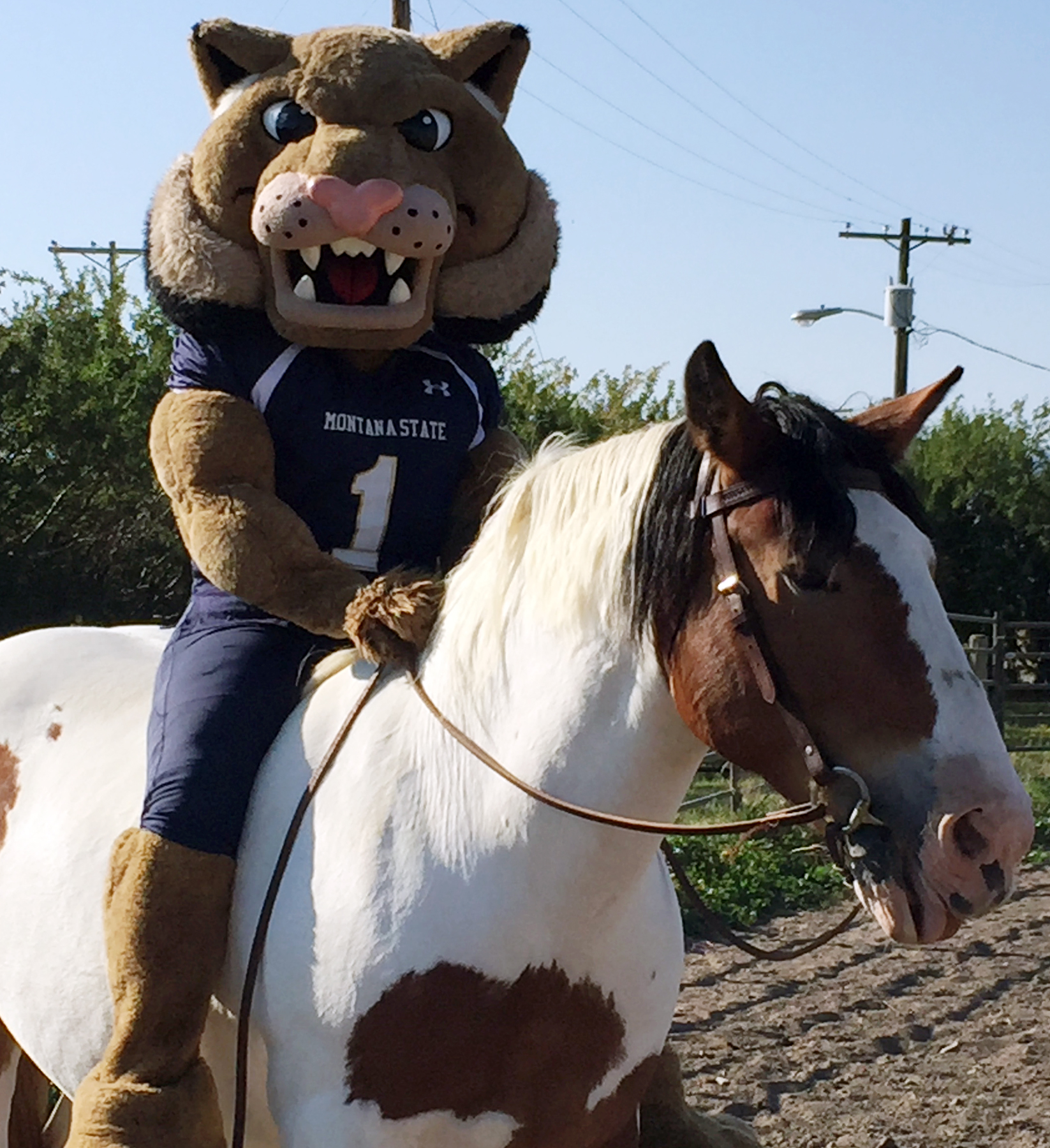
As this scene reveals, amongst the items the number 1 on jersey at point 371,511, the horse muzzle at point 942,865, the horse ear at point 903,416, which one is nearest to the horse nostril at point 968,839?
the horse muzzle at point 942,865

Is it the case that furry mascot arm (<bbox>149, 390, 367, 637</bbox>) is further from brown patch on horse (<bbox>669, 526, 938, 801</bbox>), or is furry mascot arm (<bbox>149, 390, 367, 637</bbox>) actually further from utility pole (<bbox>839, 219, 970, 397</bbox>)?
utility pole (<bbox>839, 219, 970, 397</bbox>)

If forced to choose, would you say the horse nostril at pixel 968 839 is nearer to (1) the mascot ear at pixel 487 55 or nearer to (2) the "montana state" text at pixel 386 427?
(2) the "montana state" text at pixel 386 427

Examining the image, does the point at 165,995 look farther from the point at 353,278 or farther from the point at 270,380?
the point at 353,278

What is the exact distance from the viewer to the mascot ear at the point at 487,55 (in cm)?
341

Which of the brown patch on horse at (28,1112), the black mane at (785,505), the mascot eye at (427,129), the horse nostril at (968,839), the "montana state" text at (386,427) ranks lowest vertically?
the brown patch on horse at (28,1112)

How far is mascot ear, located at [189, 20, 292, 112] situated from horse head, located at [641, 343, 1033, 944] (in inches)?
63.1

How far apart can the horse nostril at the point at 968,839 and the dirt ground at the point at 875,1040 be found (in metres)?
2.73

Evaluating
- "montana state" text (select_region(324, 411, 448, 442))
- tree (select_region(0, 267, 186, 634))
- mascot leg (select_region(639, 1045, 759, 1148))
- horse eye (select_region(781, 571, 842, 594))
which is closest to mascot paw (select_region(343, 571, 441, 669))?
"montana state" text (select_region(324, 411, 448, 442))

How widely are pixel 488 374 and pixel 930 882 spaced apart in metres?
1.77

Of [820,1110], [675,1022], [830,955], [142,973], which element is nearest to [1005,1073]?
[820,1110]

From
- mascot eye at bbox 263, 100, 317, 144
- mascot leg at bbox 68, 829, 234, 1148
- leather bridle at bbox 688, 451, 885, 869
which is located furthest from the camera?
mascot eye at bbox 263, 100, 317, 144

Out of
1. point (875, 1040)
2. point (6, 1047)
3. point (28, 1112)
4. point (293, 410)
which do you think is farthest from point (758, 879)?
point (293, 410)

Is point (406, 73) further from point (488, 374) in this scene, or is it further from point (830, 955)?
point (830, 955)

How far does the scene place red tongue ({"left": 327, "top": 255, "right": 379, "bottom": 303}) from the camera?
125 inches
